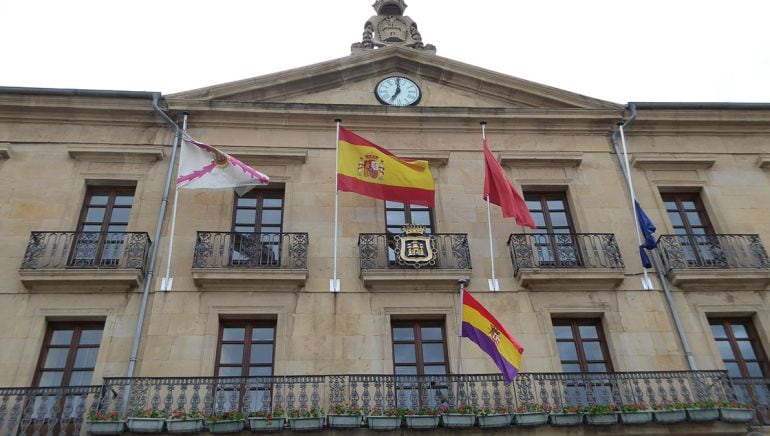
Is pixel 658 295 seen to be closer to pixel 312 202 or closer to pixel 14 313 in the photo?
pixel 312 202

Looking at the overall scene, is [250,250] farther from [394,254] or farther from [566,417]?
[566,417]

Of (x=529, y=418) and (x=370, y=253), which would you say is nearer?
(x=529, y=418)

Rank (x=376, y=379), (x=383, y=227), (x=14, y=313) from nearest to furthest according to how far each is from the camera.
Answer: (x=376, y=379), (x=14, y=313), (x=383, y=227)

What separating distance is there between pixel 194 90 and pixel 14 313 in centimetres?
589

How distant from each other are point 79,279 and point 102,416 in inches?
117

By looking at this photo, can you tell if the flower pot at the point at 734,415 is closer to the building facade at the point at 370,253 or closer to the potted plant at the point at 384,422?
the building facade at the point at 370,253

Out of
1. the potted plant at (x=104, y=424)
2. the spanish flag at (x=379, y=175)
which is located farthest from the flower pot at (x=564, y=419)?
the potted plant at (x=104, y=424)

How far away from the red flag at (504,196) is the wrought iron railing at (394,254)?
979 mm

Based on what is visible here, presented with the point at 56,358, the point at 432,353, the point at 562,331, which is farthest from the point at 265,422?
the point at 562,331

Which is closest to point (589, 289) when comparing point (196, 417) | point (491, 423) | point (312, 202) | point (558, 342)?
point (558, 342)

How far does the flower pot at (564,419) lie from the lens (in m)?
10.1

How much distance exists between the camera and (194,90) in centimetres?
1450

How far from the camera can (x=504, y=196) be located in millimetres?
12523

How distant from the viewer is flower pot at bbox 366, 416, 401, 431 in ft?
32.2
